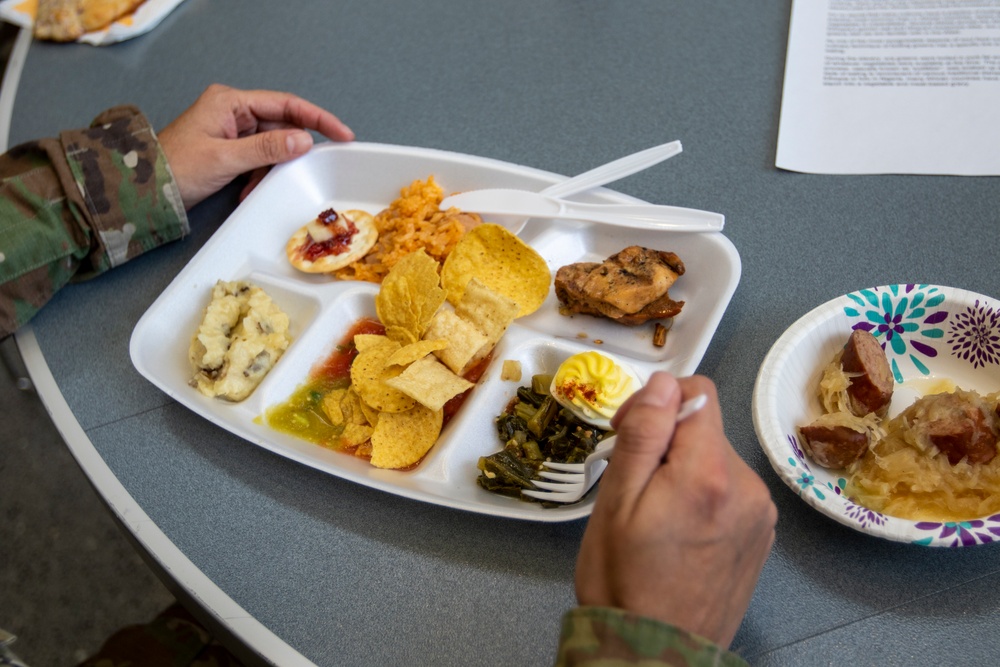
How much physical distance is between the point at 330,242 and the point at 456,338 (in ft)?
1.59

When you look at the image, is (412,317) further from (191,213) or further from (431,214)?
(191,213)

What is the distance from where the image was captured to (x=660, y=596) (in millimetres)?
888

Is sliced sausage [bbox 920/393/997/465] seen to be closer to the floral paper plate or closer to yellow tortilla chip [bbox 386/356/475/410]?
the floral paper plate

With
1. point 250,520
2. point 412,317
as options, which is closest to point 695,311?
→ point 412,317

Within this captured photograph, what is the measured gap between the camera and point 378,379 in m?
1.46

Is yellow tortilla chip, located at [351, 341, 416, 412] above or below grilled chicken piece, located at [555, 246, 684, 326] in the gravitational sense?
below

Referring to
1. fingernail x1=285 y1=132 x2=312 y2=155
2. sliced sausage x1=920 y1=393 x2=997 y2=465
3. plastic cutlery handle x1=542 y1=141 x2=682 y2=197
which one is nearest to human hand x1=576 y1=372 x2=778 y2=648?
sliced sausage x1=920 y1=393 x2=997 y2=465

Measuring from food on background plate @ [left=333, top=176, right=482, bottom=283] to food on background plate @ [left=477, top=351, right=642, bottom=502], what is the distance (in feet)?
1.52

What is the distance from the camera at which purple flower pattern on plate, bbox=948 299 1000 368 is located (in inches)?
50.4

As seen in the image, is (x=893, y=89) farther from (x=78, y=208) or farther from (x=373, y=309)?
(x=78, y=208)

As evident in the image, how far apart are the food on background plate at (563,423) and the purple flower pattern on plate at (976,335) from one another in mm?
564

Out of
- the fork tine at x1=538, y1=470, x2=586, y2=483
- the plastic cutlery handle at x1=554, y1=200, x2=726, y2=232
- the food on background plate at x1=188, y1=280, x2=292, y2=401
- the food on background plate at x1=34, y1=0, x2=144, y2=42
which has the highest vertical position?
the food on background plate at x1=34, y1=0, x2=144, y2=42

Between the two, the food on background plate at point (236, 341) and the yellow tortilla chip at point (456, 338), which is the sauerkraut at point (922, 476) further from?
the food on background plate at point (236, 341)

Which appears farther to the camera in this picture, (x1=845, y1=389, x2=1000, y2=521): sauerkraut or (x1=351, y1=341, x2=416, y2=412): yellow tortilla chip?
(x1=351, y1=341, x2=416, y2=412): yellow tortilla chip
